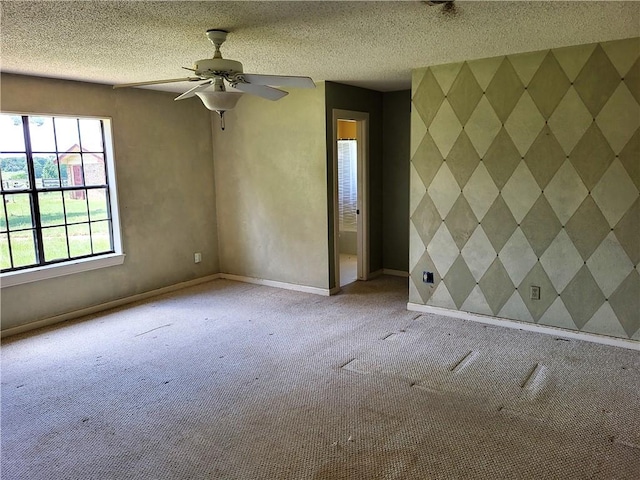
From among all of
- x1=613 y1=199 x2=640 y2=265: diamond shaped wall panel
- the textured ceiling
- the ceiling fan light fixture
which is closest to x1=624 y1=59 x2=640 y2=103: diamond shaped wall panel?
the textured ceiling

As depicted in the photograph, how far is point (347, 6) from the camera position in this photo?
2639 millimetres

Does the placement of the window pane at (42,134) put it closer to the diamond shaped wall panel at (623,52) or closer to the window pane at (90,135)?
Answer: the window pane at (90,135)

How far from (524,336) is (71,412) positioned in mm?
3487

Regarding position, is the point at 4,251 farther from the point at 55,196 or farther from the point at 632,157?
the point at 632,157

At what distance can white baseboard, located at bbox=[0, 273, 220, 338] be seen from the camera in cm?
455

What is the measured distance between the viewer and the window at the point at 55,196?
4.50 metres

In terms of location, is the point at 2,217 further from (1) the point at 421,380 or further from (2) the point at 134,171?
(1) the point at 421,380

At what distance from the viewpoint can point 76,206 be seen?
16.5 ft

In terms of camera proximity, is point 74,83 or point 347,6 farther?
point 74,83

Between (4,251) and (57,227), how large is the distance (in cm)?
53

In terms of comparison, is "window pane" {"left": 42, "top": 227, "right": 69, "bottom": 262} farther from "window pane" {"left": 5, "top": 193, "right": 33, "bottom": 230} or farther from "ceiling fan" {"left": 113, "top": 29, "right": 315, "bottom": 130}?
"ceiling fan" {"left": 113, "top": 29, "right": 315, "bottom": 130}

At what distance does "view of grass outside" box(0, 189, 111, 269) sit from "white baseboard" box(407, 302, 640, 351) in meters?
3.42

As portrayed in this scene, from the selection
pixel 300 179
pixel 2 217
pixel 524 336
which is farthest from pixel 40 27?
pixel 524 336

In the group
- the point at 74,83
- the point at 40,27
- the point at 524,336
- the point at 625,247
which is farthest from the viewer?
the point at 74,83
